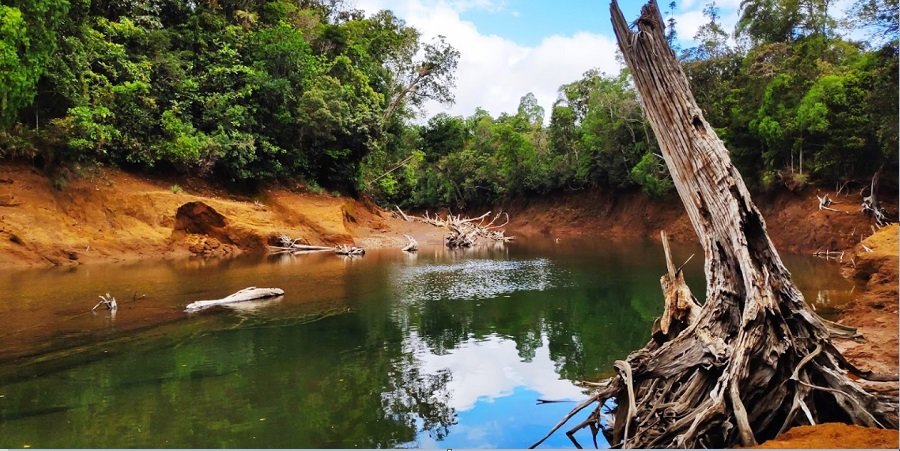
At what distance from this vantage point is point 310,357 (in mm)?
8867

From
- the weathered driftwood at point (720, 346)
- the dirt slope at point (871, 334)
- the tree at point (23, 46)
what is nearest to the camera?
the dirt slope at point (871, 334)

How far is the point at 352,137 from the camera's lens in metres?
31.3

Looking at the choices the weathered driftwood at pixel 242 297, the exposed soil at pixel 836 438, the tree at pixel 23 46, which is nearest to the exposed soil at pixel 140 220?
the tree at pixel 23 46

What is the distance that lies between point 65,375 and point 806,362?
867 centimetres

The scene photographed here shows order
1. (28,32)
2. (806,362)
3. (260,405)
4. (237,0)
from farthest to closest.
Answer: (237,0) < (28,32) < (260,405) < (806,362)

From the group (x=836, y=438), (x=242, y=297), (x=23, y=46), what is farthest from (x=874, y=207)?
(x=23, y=46)

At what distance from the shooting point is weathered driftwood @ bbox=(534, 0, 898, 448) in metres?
4.55

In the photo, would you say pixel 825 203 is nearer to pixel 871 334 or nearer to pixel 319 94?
pixel 871 334

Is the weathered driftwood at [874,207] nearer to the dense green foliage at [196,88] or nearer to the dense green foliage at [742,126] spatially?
the dense green foliage at [742,126]

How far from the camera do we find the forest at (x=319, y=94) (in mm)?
19641

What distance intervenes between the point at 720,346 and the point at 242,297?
440 inches

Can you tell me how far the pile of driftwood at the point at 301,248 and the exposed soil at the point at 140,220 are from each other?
0.47 m

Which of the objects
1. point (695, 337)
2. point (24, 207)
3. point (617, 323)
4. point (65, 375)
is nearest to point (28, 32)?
point (24, 207)

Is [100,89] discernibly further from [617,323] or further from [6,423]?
[617,323]
